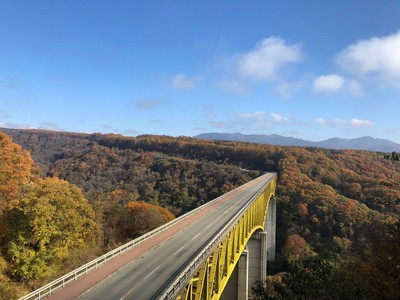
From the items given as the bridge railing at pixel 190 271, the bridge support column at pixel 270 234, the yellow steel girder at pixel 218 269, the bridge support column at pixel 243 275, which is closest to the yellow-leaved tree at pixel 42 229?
the yellow steel girder at pixel 218 269

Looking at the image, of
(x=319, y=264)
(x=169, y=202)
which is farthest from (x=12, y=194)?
(x=169, y=202)

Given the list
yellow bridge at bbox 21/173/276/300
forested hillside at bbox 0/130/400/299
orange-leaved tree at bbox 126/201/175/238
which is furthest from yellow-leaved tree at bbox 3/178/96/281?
orange-leaved tree at bbox 126/201/175/238

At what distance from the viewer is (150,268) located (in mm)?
19359

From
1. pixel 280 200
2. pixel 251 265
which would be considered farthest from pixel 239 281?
pixel 280 200

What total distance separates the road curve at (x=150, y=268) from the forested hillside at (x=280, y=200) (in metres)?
6.50

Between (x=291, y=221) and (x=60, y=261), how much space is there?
200 ft

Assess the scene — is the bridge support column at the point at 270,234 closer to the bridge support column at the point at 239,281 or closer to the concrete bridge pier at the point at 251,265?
the concrete bridge pier at the point at 251,265

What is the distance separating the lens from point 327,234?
6700 centimetres

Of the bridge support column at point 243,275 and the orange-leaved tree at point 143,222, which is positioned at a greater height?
the orange-leaved tree at point 143,222

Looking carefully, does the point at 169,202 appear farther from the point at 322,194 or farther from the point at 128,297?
the point at 128,297

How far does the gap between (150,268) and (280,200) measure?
2655 inches

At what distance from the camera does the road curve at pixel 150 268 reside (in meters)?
15.7

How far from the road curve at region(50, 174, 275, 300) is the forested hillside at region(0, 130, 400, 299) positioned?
650 cm

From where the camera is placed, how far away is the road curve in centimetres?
1573
